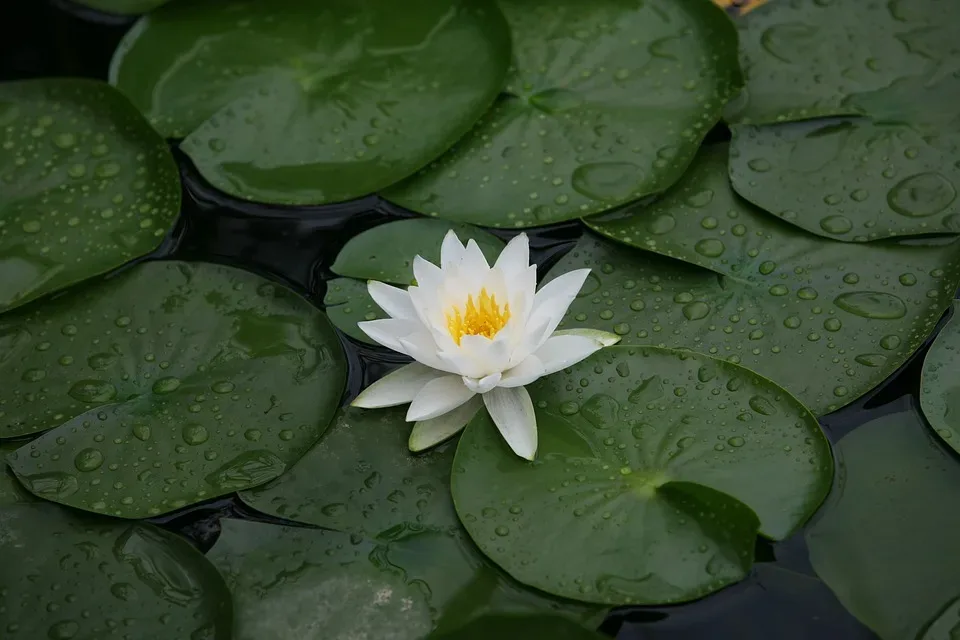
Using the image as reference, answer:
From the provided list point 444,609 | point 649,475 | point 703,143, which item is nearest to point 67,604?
point 444,609

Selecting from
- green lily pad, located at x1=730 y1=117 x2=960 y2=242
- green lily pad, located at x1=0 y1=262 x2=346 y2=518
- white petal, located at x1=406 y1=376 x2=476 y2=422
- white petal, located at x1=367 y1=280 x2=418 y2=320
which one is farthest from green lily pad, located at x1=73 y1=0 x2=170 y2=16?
green lily pad, located at x1=730 y1=117 x2=960 y2=242

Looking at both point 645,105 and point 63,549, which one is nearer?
point 63,549

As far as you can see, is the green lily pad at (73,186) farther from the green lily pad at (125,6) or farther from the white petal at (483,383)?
the white petal at (483,383)

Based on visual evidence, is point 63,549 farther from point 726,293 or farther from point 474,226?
point 726,293

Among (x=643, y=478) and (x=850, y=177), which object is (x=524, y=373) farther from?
(x=850, y=177)

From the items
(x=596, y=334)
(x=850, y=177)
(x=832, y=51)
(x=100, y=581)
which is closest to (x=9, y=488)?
(x=100, y=581)

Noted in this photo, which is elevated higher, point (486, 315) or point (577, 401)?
point (486, 315)
